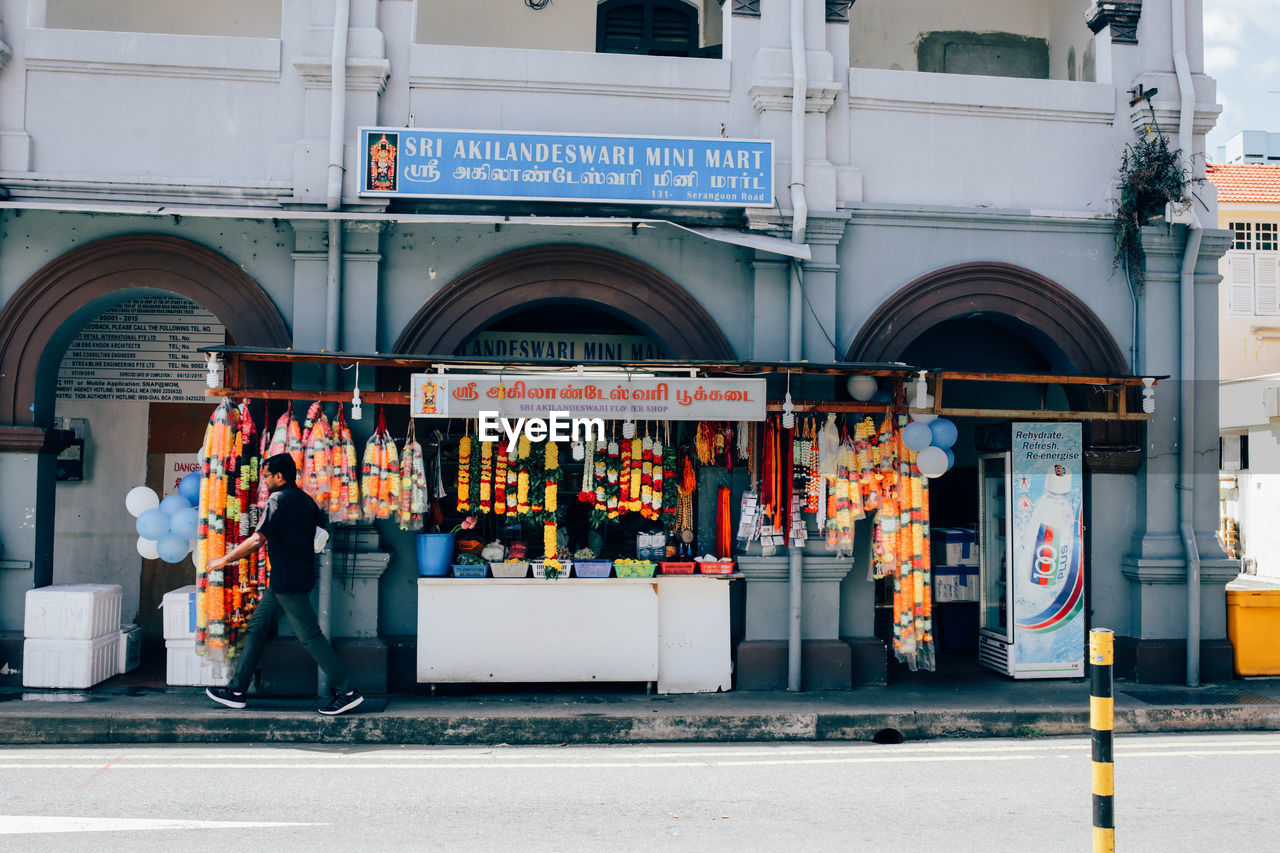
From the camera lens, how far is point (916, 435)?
796 cm

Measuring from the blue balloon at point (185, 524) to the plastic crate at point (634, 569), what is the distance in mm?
3510

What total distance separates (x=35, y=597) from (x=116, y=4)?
6.03 meters

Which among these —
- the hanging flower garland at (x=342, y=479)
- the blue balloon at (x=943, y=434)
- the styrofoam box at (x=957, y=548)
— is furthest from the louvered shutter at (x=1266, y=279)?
the hanging flower garland at (x=342, y=479)

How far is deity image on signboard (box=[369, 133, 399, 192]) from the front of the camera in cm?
821

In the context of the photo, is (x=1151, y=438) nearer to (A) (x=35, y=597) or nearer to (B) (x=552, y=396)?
(B) (x=552, y=396)

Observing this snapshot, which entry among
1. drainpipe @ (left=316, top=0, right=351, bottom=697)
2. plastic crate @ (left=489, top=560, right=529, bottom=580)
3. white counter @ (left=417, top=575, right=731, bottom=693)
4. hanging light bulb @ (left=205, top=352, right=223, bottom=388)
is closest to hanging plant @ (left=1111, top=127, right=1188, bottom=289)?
white counter @ (left=417, top=575, right=731, bottom=693)

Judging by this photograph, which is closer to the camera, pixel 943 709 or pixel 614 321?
pixel 943 709

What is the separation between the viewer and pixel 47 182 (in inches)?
322

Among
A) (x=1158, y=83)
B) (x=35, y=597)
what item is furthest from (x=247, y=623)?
(x=1158, y=83)

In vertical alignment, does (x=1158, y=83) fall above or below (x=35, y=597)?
above

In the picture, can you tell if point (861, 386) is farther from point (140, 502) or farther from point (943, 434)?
point (140, 502)

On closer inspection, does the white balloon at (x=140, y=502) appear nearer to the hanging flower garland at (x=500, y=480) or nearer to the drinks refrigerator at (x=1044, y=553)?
the hanging flower garland at (x=500, y=480)

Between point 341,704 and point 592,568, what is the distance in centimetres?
230
